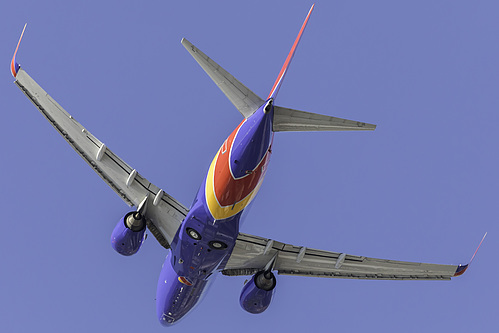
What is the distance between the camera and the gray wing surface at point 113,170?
3067cm

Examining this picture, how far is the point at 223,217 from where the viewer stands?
28.1 m

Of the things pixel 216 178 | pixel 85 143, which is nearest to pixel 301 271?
pixel 216 178

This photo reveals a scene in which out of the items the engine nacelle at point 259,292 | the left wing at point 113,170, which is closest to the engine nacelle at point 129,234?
the left wing at point 113,170

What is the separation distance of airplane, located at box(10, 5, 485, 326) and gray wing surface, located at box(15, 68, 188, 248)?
43 millimetres

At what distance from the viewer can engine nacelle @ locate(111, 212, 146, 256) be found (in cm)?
3155

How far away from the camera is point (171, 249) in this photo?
3222 centimetres

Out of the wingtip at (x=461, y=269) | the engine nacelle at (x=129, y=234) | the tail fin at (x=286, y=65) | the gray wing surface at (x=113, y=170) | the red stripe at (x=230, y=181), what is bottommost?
the engine nacelle at (x=129, y=234)

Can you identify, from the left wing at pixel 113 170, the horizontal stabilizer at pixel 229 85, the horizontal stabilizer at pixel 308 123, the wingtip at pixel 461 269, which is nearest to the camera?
the horizontal stabilizer at pixel 308 123

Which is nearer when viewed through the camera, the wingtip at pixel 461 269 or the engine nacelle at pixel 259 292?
the engine nacelle at pixel 259 292

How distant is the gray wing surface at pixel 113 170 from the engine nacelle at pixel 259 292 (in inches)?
172

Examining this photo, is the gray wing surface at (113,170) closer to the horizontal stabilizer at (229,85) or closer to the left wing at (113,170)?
the left wing at (113,170)

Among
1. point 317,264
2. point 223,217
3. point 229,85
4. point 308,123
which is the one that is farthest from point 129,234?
point 308,123

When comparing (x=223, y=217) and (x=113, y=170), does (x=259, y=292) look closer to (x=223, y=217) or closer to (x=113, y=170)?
(x=223, y=217)

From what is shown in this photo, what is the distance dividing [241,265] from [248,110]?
906cm
